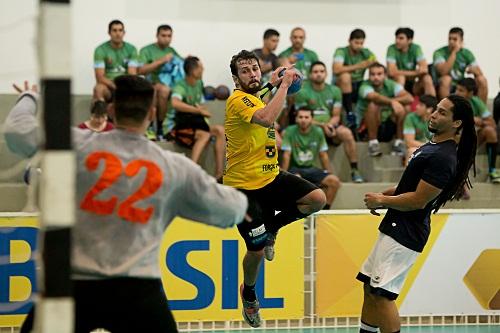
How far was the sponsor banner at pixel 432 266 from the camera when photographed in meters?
10.9

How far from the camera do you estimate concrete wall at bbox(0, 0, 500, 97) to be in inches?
593

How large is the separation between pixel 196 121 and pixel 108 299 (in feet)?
28.4

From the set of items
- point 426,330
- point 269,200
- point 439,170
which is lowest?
point 426,330

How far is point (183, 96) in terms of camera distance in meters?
13.3

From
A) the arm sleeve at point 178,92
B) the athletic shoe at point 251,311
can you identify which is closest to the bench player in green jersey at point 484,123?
the arm sleeve at point 178,92

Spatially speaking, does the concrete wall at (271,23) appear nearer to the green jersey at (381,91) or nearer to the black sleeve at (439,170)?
the green jersey at (381,91)

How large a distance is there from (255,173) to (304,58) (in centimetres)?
678

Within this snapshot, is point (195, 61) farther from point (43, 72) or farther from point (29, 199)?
point (43, 72)

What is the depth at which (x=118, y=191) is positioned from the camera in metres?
4.76

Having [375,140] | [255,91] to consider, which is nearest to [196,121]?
[375,140]

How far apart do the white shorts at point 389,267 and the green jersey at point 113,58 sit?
23.9 ft

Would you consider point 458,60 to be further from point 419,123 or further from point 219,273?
point 219,273

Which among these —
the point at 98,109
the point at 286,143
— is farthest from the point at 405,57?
the point at 98,109

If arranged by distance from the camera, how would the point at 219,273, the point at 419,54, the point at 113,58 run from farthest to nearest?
the point at 419,54 < the point at 113,58 < the point at 219,273
